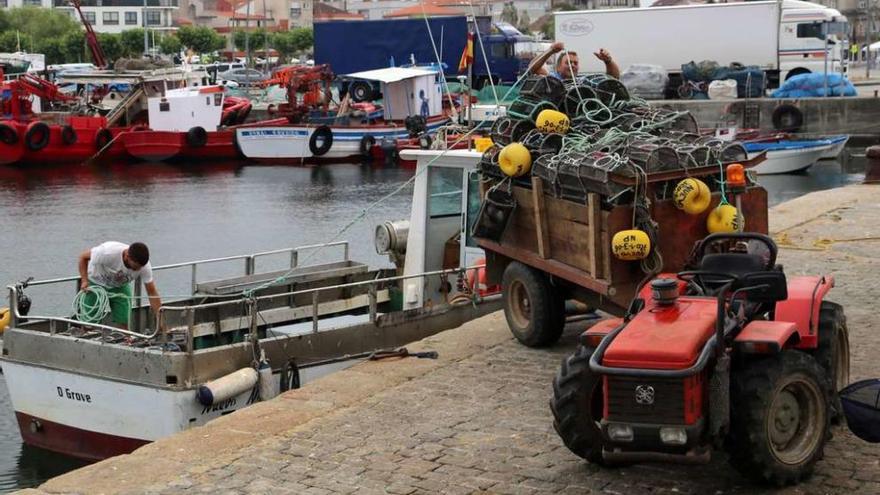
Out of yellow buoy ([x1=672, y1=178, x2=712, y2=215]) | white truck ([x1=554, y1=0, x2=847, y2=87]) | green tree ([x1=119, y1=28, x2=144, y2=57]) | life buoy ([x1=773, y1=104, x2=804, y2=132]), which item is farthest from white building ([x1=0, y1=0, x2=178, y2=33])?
yellow buoy ([x1=672, y1=178, x2=712, y2=215])

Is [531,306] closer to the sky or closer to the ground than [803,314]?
closer to the ground

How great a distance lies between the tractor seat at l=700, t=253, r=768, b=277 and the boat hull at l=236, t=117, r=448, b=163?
38.3m

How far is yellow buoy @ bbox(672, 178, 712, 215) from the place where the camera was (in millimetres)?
9531

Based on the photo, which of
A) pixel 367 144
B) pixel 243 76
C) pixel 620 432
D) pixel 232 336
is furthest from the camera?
pixel 243 76

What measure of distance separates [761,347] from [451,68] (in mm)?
54234

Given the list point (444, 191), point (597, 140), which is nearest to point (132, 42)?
point (444, 191)

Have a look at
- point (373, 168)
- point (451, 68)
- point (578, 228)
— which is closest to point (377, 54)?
point (451, 68)

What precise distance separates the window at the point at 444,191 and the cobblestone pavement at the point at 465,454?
2616 mm

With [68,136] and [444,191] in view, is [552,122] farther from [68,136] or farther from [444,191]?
[68,136]

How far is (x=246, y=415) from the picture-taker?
930 centimetres

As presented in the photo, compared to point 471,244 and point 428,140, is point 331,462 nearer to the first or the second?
point 471,244

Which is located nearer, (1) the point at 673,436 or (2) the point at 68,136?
(1) the point at 673,436

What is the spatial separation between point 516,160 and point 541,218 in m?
0.50

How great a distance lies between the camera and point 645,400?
22.0ft
